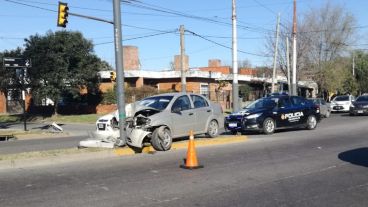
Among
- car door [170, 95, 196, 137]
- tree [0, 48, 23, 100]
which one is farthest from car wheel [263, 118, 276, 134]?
tree [0, 48, 23, 100]

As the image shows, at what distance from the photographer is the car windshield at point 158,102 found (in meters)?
15.2

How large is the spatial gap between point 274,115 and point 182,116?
659 centimetres

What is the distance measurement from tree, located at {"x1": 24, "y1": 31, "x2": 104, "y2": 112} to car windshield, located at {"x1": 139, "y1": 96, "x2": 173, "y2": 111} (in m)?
24.9

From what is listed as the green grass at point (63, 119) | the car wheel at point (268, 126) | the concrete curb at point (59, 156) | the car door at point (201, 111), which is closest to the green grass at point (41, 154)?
the concrete curb at point (59, 156)

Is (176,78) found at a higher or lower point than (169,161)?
higher

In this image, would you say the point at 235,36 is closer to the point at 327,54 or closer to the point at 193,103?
the point at 193,103

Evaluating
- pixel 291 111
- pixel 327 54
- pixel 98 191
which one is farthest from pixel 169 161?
pixel 327 54

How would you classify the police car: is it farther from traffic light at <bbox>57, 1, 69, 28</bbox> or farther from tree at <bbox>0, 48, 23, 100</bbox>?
tree at <bbox>0, 48, 23, 100</bbox>

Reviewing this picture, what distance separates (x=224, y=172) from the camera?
10.6 metres

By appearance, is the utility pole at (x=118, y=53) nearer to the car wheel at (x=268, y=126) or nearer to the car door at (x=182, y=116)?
the car door at (x=182, y=116)

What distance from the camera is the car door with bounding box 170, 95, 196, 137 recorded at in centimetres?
1505

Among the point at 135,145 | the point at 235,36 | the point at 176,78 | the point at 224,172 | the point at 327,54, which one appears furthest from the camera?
the point at 327,54

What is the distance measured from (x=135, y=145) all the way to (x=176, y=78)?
3477 centimetres

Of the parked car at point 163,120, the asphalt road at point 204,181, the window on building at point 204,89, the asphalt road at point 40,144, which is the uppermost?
the window on building at point 204,89
